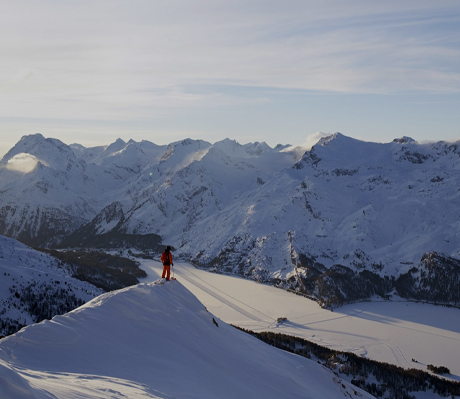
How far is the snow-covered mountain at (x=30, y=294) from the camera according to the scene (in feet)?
264

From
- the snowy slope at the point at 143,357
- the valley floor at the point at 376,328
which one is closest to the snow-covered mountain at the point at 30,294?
the snowy slope at the point at 143,357

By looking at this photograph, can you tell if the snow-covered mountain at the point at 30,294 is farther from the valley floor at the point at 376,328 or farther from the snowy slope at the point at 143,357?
the valley floor at the point at 376,328

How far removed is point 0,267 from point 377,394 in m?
95.4

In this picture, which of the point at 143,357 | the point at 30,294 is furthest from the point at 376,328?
the point at 143,357

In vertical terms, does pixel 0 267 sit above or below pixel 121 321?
below

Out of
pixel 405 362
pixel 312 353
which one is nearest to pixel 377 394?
pixel 312 353

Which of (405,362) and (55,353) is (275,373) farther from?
(405,362)

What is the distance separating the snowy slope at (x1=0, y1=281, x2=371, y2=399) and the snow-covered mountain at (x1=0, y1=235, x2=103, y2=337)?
4593cm

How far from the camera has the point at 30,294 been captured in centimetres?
9125

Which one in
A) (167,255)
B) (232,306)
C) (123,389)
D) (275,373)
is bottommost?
(232,306)

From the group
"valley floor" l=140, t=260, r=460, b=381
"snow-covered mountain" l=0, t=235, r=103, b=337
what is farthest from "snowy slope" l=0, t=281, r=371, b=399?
"valley floor" l=140, t=260, r=460, b=381

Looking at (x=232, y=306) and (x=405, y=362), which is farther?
(x=232, y=306)

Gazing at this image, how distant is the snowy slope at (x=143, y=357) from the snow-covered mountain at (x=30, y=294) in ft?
151

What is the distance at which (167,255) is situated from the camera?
44.8 meters
